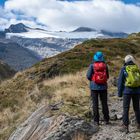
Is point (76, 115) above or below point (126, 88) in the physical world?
below

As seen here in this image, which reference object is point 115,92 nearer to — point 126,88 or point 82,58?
point 126,88

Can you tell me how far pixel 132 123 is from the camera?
14.0 meters

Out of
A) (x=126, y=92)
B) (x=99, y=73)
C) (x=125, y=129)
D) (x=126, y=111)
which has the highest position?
(x=99, y=73)

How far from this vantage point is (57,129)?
13102 millimetres

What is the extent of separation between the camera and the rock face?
1287cm

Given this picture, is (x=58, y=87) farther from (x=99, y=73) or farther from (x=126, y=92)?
(x=126, y=92)

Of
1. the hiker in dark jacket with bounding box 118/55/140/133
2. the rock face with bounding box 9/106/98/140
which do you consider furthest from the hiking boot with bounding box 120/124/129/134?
the rock face with bounding box 9/106/98/140

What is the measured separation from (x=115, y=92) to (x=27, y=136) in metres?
6.18

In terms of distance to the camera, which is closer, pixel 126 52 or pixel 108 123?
pixel 108 123

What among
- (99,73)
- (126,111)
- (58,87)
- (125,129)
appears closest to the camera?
(125,129)

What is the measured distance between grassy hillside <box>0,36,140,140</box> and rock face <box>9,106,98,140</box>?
27.9 inches

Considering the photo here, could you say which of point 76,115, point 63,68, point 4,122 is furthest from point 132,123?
point 63,68

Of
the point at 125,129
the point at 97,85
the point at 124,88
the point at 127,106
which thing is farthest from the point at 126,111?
the point at 97,85

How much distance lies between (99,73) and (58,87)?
8734mm
